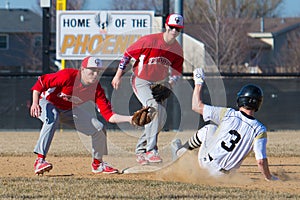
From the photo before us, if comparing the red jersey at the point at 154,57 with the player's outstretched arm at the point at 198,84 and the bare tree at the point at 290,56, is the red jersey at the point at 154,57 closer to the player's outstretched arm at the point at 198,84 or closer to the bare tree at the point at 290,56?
the player's outstretched arm at the point at 198,84

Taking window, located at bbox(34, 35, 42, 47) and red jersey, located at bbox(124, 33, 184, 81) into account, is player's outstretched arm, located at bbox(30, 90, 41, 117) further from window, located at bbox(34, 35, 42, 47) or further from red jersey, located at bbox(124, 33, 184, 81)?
window, located at bbox(34, 35, 42, 47)

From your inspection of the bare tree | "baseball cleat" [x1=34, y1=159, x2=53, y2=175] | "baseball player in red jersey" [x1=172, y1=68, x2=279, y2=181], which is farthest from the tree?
"baseball player in red jersey" [x1=172, y1=68, x2=279, y2=181]

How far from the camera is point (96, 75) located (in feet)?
26.7

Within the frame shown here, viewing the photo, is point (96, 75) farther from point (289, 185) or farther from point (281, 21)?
point (281, 21)

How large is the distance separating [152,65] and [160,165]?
4.57ft

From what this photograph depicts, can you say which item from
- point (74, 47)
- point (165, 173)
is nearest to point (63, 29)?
point (74, 47)

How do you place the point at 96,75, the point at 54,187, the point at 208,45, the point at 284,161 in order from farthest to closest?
the point at 208,45 → the point at 284,161 → the point at 96,75 → the point at 54,187

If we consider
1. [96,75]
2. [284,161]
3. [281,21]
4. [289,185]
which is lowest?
[281,21]

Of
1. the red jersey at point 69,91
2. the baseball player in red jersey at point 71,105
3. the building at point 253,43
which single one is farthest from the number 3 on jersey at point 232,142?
the building at point 253,43

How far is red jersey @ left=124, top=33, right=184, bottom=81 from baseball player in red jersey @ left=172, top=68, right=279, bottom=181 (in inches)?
88.8

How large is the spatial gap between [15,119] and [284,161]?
11436 mm

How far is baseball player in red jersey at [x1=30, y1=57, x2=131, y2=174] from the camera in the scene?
Result: 8016mm

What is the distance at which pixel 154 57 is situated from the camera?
929 centimetres

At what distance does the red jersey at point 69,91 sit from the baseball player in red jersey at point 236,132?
1586mm
